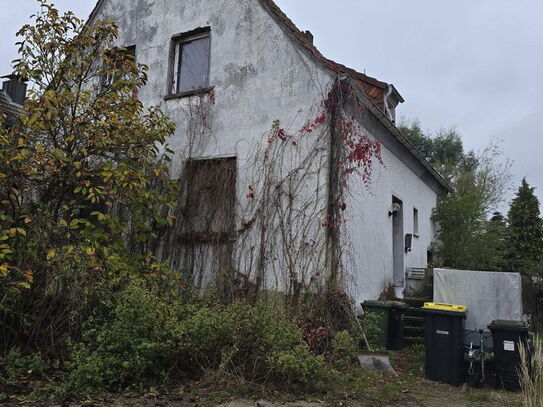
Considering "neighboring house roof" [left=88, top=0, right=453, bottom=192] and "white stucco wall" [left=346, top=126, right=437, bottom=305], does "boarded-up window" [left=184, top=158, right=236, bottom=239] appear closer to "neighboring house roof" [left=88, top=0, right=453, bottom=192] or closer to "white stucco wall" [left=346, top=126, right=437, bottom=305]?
"white stucco wall" [left=346, top=126, right=437, bottom=305]

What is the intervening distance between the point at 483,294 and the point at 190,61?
7.82 meters

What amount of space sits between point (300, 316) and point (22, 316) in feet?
13.4

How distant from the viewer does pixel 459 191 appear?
23719mm

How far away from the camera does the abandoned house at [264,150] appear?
8.74 meters

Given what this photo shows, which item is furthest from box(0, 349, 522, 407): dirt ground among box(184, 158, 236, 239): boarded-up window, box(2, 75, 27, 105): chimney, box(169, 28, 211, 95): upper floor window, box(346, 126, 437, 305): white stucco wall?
box(2, 75, 27, 105): chimney

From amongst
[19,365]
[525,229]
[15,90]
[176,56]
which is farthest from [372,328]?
[15,90]

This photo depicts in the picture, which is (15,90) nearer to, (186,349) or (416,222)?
(416,222)

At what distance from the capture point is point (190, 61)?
432 inches

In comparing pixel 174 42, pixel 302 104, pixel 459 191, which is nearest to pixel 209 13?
pixel 174 42

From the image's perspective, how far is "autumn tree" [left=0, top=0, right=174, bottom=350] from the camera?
6395 mm

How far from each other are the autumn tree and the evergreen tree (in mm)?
15878

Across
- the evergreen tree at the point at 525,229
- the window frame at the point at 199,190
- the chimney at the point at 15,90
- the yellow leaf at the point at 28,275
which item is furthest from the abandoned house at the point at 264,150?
the evergreen tree at the point at 525,229

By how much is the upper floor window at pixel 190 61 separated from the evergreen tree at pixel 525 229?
566 inches

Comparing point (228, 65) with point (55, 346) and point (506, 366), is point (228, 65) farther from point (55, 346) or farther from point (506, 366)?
point (506, 366)
